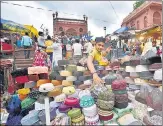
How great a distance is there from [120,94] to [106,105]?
22 cm

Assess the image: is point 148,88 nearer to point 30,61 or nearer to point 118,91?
point 118,91

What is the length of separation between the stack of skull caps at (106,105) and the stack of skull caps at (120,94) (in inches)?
3.2

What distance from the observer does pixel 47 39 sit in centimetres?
634

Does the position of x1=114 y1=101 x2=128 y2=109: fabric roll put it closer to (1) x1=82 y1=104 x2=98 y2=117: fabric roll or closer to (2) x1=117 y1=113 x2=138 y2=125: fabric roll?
(2) x1=117 y1=113 x2=138 y2=125: fabric roll

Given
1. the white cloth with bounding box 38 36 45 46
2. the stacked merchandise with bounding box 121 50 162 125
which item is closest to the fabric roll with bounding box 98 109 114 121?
the stacked merchandise with bounding box 121 50 162 125

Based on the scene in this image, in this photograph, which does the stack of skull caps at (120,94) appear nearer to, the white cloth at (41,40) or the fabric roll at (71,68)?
the fabric roll at (71,68)

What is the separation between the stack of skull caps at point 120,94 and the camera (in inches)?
70.7

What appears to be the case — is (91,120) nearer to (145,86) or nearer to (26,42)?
(145,86)

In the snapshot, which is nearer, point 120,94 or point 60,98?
point 120,94

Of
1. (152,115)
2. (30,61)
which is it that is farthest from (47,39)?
(152,115)

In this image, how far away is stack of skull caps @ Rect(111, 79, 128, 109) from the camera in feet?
5.89

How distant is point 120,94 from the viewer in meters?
1.85

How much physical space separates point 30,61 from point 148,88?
3400 mm

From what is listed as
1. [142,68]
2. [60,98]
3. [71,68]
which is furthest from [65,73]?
[142,68]
